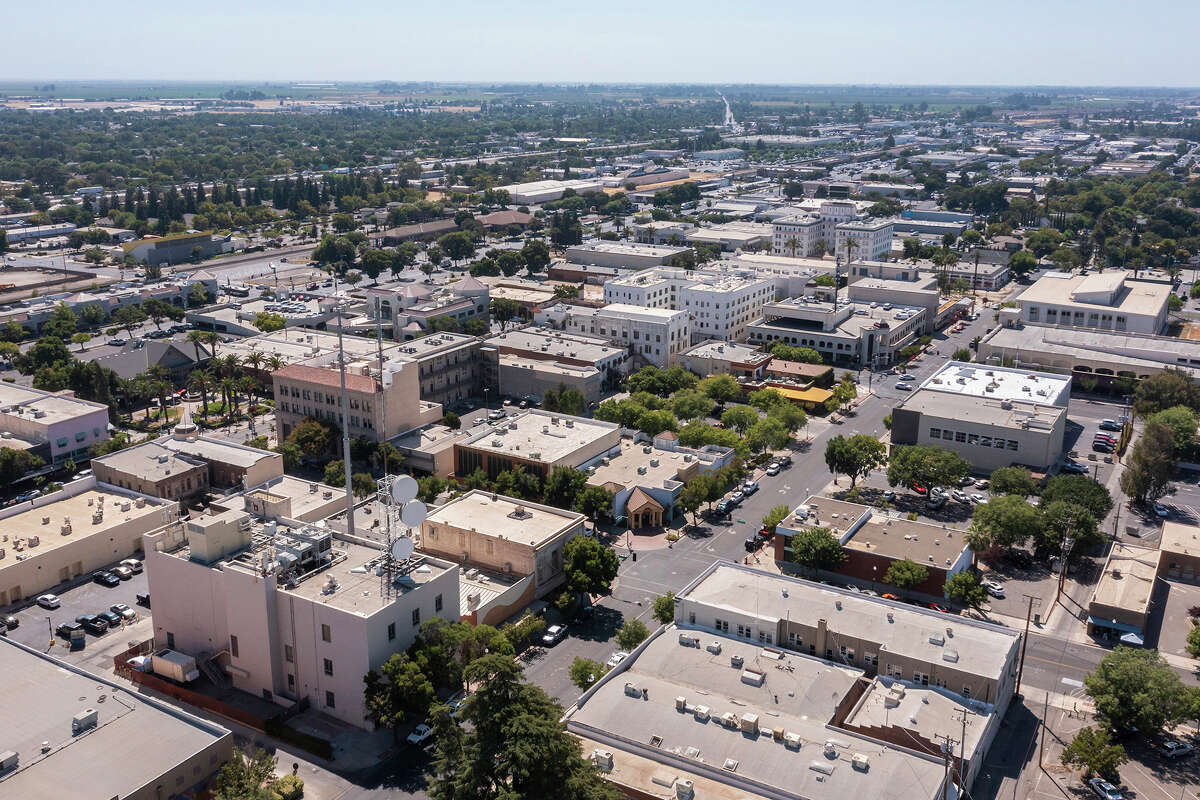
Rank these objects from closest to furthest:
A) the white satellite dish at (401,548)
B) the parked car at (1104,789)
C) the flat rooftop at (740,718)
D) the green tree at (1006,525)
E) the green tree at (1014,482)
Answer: the flat rooftop at (740,718) → the parked car at (1104,789) → the white satellite dish at (401,548) → the green tree at (1006,525) → the green tree at (1014,482)

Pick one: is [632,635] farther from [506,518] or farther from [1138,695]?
[1138,695]

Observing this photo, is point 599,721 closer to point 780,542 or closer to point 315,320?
point 780,542

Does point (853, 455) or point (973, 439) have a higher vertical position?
point (853, 455)

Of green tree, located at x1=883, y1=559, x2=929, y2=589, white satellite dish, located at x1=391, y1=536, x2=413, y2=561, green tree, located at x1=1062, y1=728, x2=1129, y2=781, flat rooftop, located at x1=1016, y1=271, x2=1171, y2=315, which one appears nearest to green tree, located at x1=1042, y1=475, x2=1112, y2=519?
green tree, located at x1=883, y1=559, x2=929, y2=589

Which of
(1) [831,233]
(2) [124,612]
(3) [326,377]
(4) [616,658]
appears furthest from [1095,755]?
(1) [831,233]

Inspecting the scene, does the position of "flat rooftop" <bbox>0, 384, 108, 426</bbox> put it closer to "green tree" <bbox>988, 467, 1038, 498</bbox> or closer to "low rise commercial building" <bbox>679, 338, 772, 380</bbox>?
"low rise commercial building" <bbox>679, 338, 772, 380</bbox>

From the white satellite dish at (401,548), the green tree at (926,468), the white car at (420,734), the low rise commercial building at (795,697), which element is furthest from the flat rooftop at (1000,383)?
the white car at (420,734)

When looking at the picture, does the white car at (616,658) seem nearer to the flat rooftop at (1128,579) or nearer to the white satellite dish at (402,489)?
the white satellite dish at (402,489)
